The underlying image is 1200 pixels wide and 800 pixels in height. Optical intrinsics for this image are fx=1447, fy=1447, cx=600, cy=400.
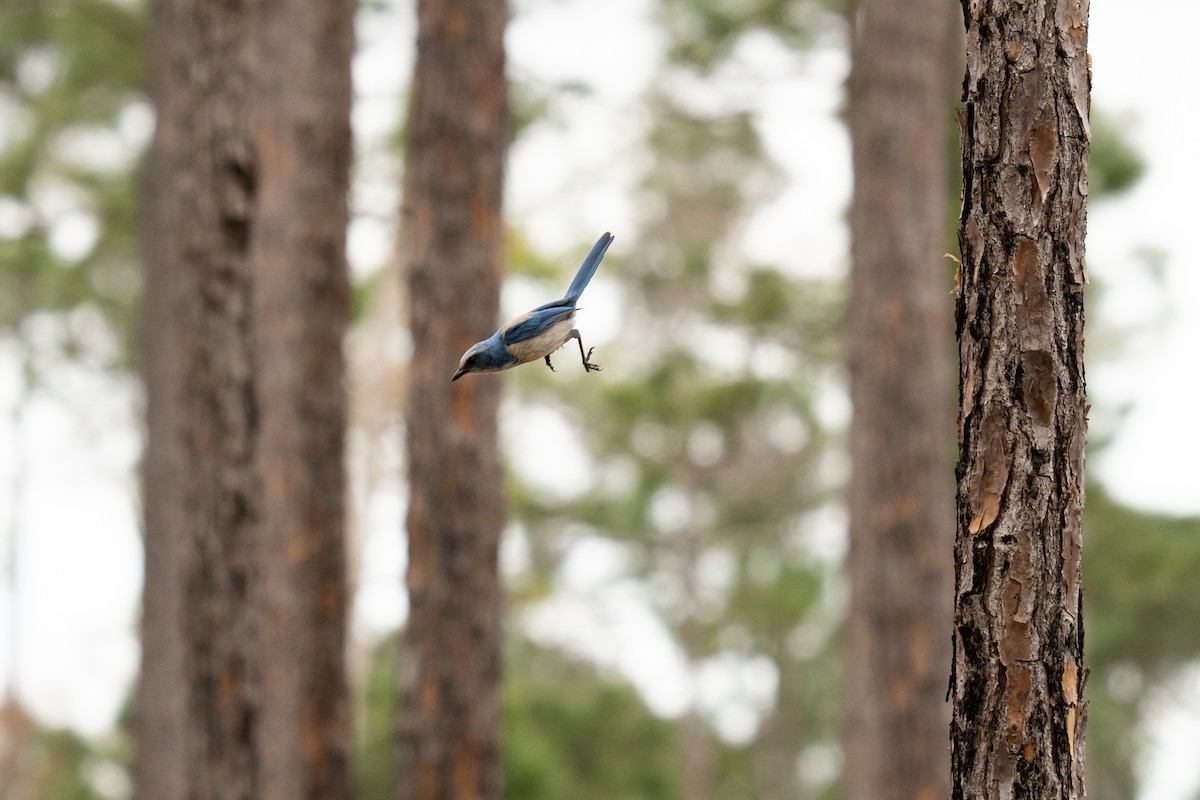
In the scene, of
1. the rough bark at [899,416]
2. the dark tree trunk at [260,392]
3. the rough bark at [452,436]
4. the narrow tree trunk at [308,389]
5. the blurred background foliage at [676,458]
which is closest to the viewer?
the dark tree trunk at [260,392]

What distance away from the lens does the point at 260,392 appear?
5.38m

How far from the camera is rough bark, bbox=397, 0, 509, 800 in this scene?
6449mm

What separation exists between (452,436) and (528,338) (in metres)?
4.75

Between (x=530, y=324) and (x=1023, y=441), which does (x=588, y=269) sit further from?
(x=1023, y=441)

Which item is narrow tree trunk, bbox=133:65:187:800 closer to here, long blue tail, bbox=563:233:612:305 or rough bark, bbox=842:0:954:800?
rough bark, bbox=842:0:954:800

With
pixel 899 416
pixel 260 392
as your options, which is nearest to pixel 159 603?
pixel 899 416

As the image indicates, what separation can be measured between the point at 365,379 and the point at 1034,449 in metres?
16.0

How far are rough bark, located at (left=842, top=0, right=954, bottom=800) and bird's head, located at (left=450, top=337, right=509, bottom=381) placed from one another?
5.98 m

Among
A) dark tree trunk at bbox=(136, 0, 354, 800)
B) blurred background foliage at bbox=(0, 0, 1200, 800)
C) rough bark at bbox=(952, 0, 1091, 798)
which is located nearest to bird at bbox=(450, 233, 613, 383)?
rough bark at bbox=(952, 0, 1091, 798)

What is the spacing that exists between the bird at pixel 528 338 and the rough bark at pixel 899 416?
5.92 metres

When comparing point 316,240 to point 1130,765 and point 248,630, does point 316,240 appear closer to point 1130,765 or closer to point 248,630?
point 248,630

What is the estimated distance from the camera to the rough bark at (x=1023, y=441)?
2.50 metres

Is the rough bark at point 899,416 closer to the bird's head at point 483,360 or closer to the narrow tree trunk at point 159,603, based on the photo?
the bird's head at point 483,360

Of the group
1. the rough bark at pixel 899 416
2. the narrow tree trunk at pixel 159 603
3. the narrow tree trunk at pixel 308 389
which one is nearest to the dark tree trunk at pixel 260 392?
the narrow tree trunk at pixel 308 389
